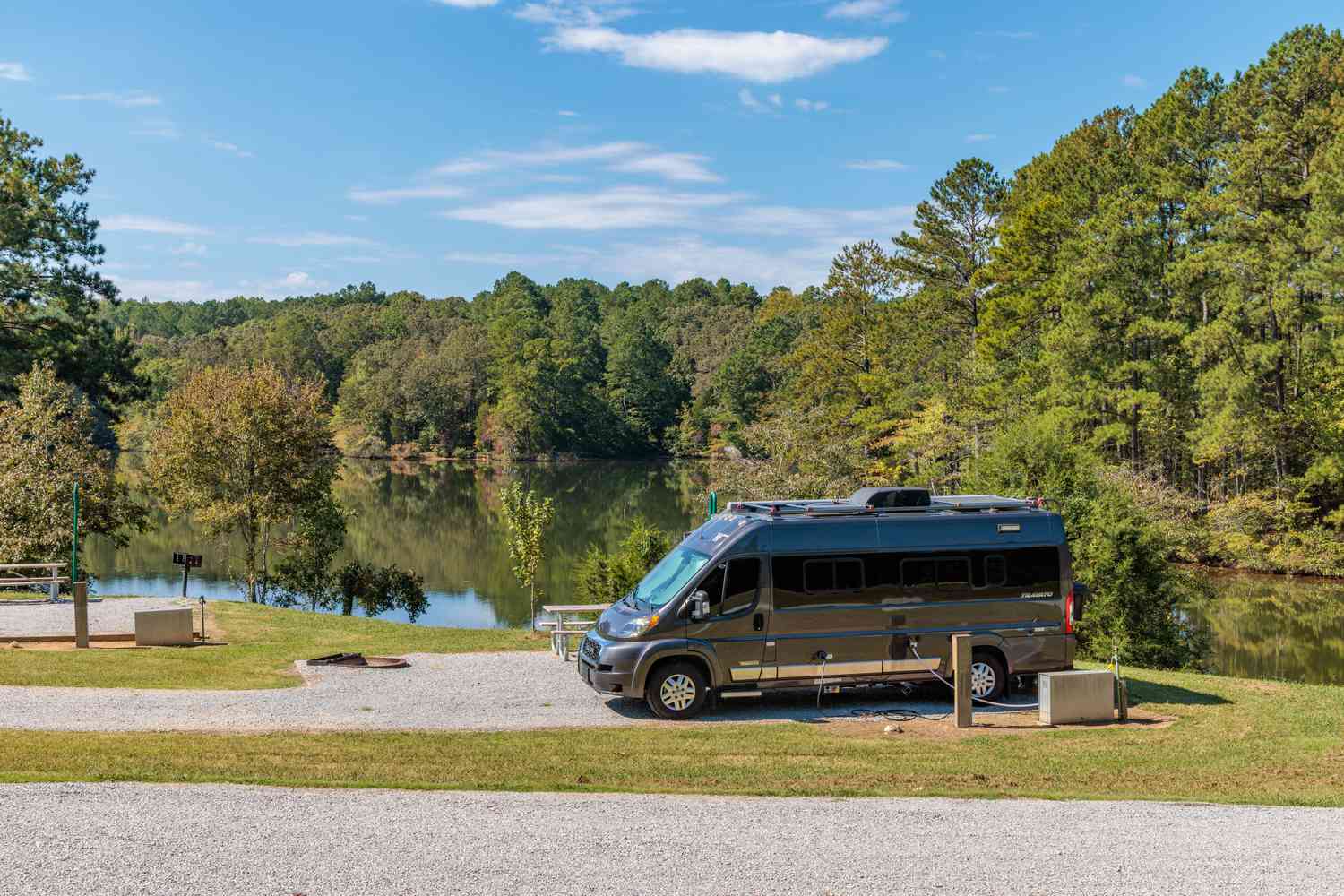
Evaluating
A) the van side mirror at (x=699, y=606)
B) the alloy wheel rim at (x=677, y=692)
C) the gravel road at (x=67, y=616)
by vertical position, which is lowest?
the alloy wheel rim at (x=677, y=692)

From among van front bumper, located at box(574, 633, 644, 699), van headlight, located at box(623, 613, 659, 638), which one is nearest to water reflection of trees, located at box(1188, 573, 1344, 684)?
van headlight, located at box(623, 613, 659, 638)

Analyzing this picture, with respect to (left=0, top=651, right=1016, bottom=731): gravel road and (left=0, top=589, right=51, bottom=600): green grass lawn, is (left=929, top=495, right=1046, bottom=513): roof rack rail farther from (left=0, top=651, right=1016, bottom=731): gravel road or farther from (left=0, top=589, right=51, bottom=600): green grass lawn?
(left=0, top=589, right=51, bottom=600): green grass lawn

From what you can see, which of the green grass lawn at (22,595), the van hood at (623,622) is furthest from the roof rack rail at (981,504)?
the green grass lawn at (22,595)

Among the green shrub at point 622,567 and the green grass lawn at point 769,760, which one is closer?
the green grass lawn at point 769,760

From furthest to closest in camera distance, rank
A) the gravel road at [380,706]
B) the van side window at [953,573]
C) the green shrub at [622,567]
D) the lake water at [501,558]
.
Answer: the lake water at [501,558], the green shrub at [622,567], the van side window at [953,573], the gravel road at [380,706]

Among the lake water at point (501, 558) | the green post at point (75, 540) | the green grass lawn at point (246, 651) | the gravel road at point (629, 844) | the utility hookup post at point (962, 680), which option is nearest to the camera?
the gravel road at point (629, 844)

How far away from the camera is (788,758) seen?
40.7ft

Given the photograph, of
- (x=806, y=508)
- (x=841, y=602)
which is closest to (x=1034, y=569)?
(x=841, y=602)

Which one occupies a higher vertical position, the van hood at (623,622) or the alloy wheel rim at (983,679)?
the van hood at (623,622)

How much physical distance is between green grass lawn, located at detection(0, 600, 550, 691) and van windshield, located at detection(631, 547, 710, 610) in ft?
14.7

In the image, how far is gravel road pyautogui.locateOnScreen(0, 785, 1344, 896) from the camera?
8.23 m

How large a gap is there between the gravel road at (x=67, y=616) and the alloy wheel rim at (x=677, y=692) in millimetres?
10091

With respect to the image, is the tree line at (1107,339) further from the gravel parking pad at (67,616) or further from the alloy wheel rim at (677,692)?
the alloy wheel rim at (677,692)

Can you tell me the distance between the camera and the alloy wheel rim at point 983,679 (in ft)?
50.4
